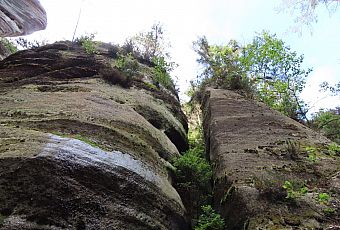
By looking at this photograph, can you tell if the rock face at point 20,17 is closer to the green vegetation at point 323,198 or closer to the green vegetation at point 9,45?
the green vegetation at point 9,45

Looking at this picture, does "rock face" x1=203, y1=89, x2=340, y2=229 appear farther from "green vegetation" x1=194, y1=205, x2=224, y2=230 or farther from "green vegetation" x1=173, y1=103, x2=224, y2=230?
"green vegetation" x1=173, y1=103, x2=224, y2=230

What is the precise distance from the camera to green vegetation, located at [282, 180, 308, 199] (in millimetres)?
6175

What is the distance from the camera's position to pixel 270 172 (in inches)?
290

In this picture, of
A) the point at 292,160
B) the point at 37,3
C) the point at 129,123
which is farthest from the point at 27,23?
the point at 292,160

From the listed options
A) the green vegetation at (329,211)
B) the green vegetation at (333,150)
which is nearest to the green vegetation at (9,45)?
the green vegetation at (333,150)

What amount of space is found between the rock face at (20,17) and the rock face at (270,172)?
8.92 meters

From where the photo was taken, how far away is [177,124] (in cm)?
1123

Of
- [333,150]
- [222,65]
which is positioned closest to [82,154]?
[333,150]

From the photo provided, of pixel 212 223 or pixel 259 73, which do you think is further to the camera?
pixel 259 73

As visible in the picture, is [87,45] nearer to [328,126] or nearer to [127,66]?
[127,66]

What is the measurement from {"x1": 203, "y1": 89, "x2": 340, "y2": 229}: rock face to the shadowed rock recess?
1235 mm

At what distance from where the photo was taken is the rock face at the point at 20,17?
44.2 ft

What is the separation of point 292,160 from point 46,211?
18.8ft

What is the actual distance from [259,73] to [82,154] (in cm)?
1512
